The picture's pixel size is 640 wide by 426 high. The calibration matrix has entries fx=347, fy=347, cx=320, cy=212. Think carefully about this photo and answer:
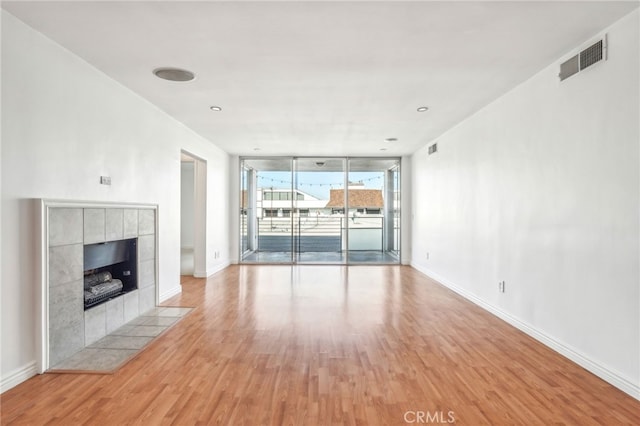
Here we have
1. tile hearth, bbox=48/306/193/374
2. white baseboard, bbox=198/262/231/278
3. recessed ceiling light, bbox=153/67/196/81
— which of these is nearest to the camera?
tile hearth, bbox=48/306/193/374

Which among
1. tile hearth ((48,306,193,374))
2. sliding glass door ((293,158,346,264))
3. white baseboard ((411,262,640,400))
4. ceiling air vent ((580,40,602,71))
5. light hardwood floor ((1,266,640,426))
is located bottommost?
light hardwood floor ((1,266,640,426))

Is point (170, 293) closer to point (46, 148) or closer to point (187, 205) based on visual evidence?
point (46, 148)

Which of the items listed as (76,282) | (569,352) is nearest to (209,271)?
(76,282)

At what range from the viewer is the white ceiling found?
2.25m

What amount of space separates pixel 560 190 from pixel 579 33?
3.99ft

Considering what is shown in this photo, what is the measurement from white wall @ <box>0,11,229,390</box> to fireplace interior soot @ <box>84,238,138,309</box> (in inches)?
19.9

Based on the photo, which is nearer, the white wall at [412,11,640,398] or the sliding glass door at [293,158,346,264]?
the white wall at [412,11,640,398]

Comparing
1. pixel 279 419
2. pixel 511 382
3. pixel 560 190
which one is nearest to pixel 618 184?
pixel 560 190

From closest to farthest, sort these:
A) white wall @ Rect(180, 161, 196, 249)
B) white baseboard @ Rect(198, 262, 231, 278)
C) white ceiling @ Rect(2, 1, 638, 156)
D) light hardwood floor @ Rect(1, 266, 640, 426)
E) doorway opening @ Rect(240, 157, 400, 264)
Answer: light hardwood floor @ Rect(1, 266, 640, 426) < white ceiling @ Rect(2, 1, 638, 156) < white baseboard @ Rect(198, 262, 231, 278) < doorway opening @ Rect(240, 157, 400, 264) < white wall @ Rect(180, 161, 196, 249)

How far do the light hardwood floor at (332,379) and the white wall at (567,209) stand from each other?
0.96ft

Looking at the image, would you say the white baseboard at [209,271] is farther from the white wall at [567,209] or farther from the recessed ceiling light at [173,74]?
the white wall at [567,209]

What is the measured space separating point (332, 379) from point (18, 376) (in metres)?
2.17

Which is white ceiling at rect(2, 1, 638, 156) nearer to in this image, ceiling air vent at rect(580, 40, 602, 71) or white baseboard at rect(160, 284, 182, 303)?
ceiling air vent at rect(580, 40, 602, 71)

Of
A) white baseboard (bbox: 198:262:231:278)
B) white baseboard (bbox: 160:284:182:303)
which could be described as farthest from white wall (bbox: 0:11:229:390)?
white baseboard (bbox: 198:262:231:278)
